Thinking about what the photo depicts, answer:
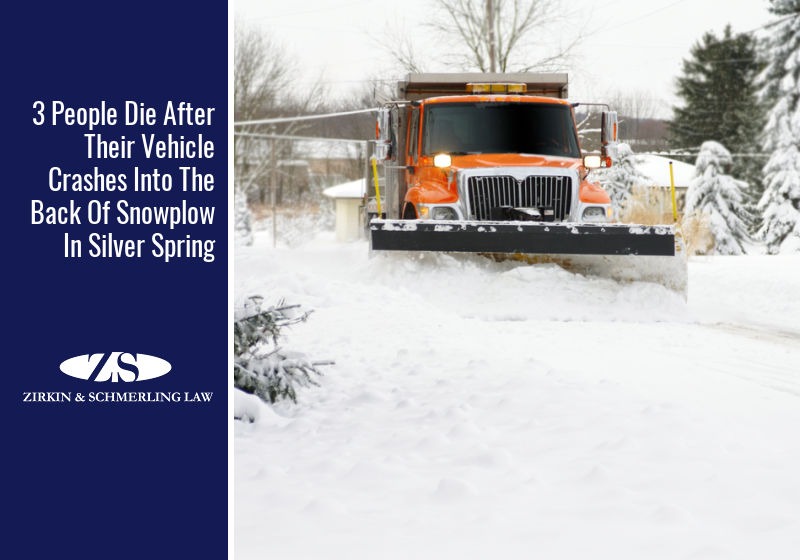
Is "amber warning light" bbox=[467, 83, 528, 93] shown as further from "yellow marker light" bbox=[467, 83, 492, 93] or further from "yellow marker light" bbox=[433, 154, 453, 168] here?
"yellow marker light" bbox=[433, 154, 453, 168]

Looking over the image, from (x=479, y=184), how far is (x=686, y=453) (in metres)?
7.62

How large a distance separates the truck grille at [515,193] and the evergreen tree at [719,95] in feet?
127

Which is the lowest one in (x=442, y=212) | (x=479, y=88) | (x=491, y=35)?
(x=442, y=212)

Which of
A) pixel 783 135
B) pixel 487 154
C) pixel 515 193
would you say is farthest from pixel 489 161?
pixel 783 135

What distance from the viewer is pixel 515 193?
1191cm

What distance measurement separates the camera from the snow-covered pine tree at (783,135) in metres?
33.1

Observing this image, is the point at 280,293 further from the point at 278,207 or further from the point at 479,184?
the point at 278,207

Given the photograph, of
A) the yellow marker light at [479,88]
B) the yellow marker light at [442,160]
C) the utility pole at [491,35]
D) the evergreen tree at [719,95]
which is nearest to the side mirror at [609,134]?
the yellow marker light at [479,88]

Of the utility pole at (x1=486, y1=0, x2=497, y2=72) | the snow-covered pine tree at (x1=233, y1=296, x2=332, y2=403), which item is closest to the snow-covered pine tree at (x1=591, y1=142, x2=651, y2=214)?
the utility pole at (x1=486, y1=0, x2=497, y2=72)

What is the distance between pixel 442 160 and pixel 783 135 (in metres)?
27.1

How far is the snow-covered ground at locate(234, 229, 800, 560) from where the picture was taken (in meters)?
3.58

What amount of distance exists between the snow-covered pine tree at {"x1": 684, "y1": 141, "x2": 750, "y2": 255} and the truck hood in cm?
2613
